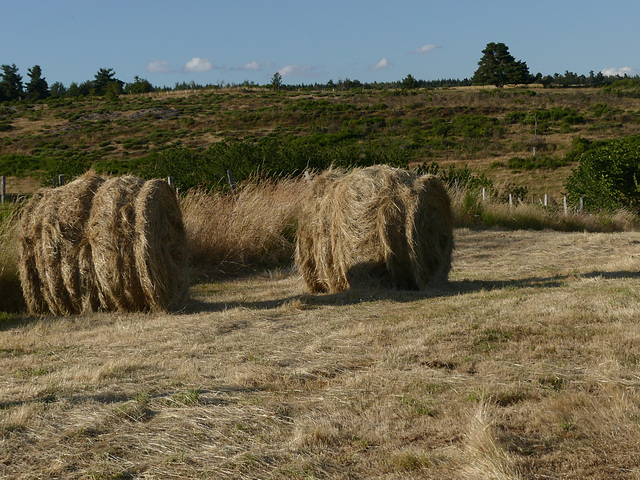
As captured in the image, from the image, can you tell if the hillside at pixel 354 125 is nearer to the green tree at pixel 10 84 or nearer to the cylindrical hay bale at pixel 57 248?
the green tree at pixel 10 84

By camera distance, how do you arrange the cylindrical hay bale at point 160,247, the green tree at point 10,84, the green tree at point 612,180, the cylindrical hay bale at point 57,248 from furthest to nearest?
the green tree at point 10,84
the green tree at point 612,180
the cylindrical hay bale at point 57,248
the cylindrical hay bale at point 160,247

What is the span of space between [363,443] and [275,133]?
2072 inches

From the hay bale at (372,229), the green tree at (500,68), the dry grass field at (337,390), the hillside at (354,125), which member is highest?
the green tree at (500,68)

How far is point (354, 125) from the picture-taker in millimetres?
57594

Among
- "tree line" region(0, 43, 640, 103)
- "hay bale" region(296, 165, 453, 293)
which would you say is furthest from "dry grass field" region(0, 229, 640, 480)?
"tree line" region(0, 43, 640, 103)

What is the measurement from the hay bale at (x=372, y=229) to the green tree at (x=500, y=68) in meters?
78.3

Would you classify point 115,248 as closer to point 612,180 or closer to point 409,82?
point 612,180

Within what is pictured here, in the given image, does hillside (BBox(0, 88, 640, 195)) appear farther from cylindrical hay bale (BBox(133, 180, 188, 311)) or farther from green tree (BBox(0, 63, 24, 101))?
cylindrical hay bale (BBox(133, 180, 188, 311))

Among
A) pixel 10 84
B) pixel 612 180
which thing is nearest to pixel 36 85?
pixel 10 84

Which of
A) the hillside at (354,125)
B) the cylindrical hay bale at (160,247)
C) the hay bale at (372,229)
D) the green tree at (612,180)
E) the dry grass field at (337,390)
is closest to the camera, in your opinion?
the dry grass field at (337,390)

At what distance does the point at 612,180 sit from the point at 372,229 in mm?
18510

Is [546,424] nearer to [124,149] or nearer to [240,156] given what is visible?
[240,156]

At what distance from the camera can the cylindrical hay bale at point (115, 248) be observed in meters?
7.89

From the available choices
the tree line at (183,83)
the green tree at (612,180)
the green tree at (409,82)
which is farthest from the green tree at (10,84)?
the green tree at (612,180)
